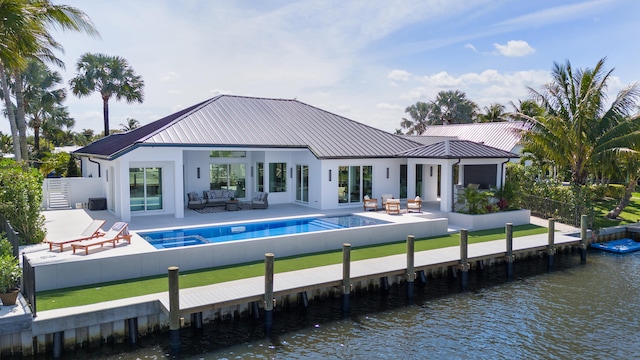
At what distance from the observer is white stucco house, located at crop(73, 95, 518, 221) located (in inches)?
795

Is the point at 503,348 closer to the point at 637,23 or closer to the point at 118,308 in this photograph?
the point at 118,308

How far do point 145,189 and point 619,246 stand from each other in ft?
68.4

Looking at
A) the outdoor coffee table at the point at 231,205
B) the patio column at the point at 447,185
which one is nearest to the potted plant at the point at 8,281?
the outdoor coffee table at the point at 231,205

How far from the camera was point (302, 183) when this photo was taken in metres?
23.8

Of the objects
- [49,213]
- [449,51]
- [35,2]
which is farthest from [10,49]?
[449,51]

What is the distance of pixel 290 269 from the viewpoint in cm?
1312

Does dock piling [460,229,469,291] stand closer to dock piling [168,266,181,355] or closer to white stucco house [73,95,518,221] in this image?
white stucco house [73,95,518,221]

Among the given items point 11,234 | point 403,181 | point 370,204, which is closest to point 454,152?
point 403,181

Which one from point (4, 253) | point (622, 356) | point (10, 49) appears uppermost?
point (10, 49)

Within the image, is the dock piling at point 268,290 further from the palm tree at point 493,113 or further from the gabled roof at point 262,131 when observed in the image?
the palm tree at point 493,113

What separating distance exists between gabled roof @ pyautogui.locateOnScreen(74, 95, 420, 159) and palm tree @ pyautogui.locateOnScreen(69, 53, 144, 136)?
1316cm

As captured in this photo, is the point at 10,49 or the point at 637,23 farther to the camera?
the point at 637,23

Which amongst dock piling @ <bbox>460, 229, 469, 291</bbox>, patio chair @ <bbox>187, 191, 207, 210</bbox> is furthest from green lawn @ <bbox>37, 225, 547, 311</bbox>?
patio chair @ <bbox>187, 191, 207, 210</bbox>

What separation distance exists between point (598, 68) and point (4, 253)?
25.2 m
